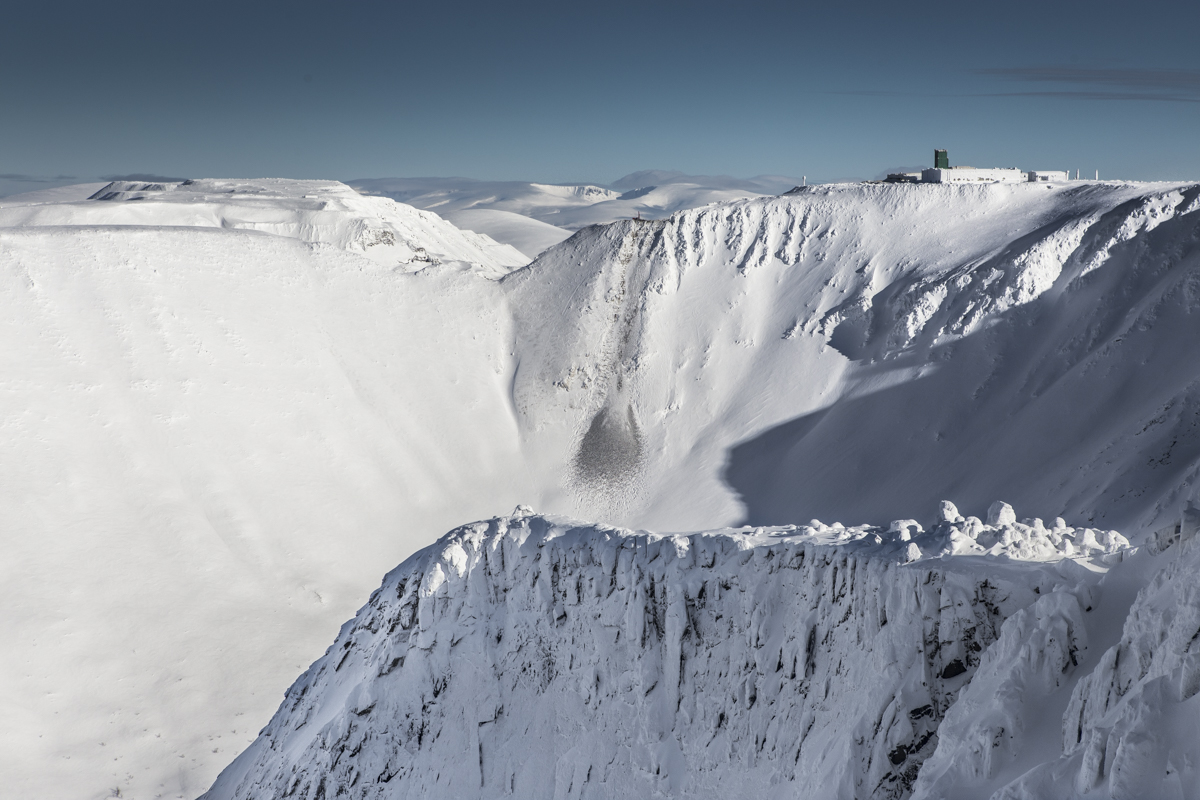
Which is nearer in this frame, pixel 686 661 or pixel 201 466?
pixel 686 661

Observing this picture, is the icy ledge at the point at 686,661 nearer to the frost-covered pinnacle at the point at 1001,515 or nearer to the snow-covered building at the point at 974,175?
the frost-covered pinnacle at the point at 1001,515

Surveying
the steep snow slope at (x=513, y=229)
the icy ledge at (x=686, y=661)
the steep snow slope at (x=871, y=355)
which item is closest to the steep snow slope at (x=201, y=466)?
the steep snow slope at (x=871, y=355)

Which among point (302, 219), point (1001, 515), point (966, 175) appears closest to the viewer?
point (1001, 515)

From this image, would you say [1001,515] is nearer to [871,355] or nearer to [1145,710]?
[1145,710]

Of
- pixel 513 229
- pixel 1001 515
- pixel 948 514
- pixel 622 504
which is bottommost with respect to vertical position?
pixel 622 504

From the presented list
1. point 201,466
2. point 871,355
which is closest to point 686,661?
point 201,466

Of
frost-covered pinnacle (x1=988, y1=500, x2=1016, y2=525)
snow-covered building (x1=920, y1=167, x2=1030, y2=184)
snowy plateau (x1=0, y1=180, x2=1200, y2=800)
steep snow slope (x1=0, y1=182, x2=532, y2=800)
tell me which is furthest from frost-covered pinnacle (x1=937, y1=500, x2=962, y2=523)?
snow-covered building (x1=920, y1=167, x2=1030, y2=184)

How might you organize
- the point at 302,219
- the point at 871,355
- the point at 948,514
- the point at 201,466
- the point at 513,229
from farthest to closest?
the point at 513,229 < the point at 302,219 < the point at 871,355 < the point at 201,466 < the point at 948,514

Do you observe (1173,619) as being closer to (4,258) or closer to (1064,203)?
(1064,203)

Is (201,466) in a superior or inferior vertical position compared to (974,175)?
inferior
